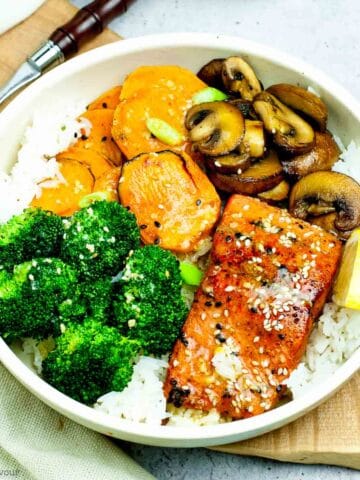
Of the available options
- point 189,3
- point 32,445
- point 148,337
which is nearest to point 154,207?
point 148,337

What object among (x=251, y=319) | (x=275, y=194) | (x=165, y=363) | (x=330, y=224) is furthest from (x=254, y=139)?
(x=165, y=363)

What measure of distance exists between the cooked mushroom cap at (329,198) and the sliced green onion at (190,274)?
52 cm

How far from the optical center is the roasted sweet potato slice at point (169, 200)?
3494 mm

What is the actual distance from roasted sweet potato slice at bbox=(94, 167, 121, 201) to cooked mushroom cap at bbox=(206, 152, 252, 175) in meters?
0.47

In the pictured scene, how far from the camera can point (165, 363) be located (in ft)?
11.0

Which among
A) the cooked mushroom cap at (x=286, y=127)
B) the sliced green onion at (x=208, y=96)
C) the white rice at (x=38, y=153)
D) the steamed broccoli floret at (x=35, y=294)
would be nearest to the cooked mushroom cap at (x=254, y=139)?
the cooked mushroom cap at (x=286, y=127)

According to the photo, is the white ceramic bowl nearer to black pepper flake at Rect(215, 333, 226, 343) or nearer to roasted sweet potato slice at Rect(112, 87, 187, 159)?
roasted sweet potato slice at Rect(112, 87, 187, 159)

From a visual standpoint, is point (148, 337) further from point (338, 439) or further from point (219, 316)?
point (338, 439)

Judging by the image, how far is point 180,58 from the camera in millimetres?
3957

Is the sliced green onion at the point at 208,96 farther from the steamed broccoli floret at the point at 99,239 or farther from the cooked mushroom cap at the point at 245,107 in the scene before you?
the steamed broccoli floret at the point at 99,239

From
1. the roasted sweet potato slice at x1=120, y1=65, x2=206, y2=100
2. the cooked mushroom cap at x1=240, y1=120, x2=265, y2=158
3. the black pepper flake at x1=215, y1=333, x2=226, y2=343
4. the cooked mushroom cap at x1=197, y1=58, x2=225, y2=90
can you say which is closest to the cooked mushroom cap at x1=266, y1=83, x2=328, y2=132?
the cooked mushroom cap at x1=240, y1=120, x2=265, y2=158

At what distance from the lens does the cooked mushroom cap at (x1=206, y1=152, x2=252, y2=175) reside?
137 inches

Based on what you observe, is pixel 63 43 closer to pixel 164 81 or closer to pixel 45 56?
pixel 45 56

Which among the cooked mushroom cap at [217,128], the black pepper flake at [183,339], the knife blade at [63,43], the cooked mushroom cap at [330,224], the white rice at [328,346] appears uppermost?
the knife blade at [63,43]
